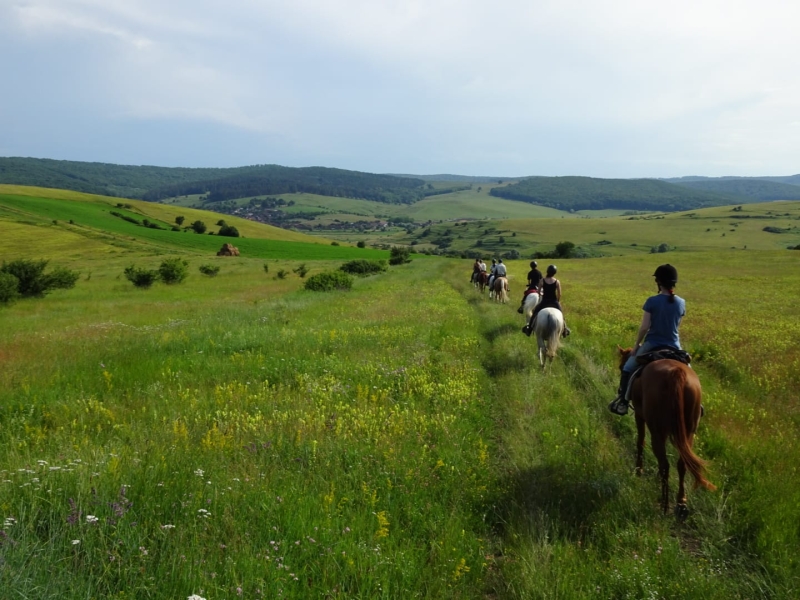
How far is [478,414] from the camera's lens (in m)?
8.14

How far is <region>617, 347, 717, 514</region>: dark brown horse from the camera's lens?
545 cm

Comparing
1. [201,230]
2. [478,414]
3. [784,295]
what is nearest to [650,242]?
[784,295]

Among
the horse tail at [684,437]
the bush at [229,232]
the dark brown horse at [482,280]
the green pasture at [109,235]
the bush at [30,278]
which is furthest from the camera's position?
the bush at [229,232]

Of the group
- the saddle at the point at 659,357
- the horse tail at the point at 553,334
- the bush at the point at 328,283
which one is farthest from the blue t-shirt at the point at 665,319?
the bush at the point at 328,283

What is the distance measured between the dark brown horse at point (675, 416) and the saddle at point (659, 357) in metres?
0.53

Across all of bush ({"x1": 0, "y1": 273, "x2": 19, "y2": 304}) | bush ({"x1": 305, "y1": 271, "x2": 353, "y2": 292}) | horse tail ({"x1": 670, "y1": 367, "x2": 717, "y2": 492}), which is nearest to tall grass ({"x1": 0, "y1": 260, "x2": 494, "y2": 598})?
horse tail ({"x1": 670, "y1": 367, "x2": 717, "y2": 492})

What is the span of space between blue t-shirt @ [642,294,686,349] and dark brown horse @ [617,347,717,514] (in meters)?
0.86

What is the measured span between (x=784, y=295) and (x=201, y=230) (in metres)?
105

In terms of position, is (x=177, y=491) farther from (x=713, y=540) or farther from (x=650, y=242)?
(x=650, y=242)

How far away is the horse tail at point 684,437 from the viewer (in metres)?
5.37

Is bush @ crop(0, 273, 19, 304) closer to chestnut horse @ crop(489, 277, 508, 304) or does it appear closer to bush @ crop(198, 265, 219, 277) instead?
bush @ crop(198, 265, 219, 277)

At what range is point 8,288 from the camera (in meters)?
27.2

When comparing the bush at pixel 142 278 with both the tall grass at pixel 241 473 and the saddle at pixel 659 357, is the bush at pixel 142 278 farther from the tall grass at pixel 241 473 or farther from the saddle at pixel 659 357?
the saddle at pixel 659 357

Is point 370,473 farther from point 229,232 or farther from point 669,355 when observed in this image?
point 229,232
